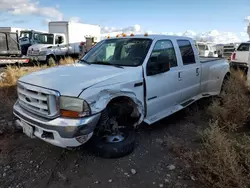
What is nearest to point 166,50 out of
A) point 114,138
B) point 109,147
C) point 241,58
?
point 114,138

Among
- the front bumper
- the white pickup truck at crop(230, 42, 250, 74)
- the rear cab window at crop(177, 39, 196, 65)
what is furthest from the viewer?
the white pickup truck at crop(230, 42, 250, 74)

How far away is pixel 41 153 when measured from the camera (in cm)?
346

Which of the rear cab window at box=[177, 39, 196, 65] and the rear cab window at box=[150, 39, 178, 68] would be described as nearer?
the rear cab window at box=[150, 39, 178, 68]

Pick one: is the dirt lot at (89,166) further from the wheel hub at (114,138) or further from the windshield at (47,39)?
the windshield at (47,39)

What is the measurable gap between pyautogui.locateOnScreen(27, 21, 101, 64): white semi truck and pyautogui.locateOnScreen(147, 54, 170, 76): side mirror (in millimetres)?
11912

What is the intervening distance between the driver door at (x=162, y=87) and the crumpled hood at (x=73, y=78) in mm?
607

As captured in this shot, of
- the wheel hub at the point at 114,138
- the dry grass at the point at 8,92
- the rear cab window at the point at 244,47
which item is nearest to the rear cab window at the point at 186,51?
the wheel hub at the point at 114,138

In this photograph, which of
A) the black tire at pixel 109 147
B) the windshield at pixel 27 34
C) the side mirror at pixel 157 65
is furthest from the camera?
the windshield at pixel 27 34

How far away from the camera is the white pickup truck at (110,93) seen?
278cm

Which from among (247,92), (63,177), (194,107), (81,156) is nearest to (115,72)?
(81,156)

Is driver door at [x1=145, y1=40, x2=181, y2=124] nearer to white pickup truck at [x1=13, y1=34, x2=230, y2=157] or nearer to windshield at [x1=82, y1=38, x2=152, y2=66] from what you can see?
white pickup truck at [x1=13, y1=34, x2=230, y2=157]

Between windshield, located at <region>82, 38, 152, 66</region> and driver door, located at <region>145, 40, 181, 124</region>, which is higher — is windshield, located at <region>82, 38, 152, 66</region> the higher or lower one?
the higher one

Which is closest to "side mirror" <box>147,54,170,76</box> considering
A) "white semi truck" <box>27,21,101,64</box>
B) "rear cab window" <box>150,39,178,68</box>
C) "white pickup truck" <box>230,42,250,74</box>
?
"rear cab window" <box>150,39,178,68</box>

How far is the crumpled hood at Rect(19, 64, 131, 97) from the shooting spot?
281cm
